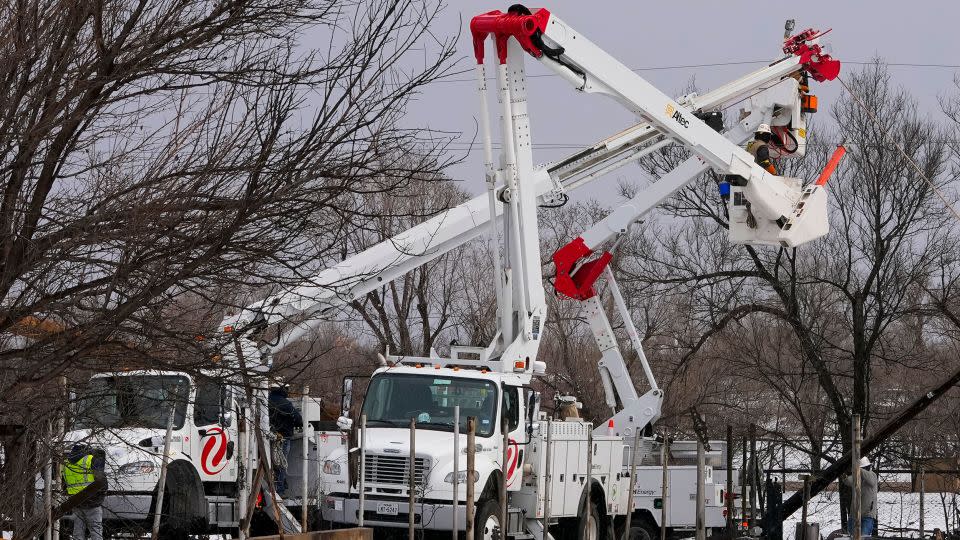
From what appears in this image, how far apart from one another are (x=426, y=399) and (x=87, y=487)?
26.2 ft

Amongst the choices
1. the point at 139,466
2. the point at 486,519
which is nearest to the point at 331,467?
the point at 486,519

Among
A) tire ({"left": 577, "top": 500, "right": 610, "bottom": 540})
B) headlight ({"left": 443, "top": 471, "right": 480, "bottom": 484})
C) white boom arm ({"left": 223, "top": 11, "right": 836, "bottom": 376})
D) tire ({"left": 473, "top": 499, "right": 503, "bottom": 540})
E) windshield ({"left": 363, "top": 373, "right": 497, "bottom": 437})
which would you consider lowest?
tire ({"left": 577, "top": 500, "right": 610, "bottom": 540})

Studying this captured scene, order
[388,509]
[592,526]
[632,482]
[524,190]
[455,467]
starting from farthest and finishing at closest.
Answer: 1. [592,526]
2. [632,482]
3. [524,190]
4. [388,509]
5. [455,467]

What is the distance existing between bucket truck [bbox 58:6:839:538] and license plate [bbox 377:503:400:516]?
0.06ft

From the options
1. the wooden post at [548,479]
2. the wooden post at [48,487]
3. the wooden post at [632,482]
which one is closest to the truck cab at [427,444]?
the wooden post at [548,479]

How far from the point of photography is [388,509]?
650 inches

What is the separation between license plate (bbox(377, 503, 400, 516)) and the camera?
1650 centimetres

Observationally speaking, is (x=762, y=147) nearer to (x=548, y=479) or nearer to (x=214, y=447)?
(x=548, y=479)

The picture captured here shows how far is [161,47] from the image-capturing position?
24.6 feet

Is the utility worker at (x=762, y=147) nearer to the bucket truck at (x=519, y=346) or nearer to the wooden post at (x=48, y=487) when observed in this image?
the bucket truck at (x=519, y=346)

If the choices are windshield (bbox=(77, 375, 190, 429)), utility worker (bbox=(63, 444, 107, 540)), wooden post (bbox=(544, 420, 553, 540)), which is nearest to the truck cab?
wooden post (bbox=(544, 420, 553, 540))

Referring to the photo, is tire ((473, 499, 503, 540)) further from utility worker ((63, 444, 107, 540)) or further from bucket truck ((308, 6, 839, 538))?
utility worker ((63, 444, 107, 540))

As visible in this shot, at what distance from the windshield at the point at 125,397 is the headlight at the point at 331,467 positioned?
23.0ft

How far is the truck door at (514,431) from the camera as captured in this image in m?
17.3
